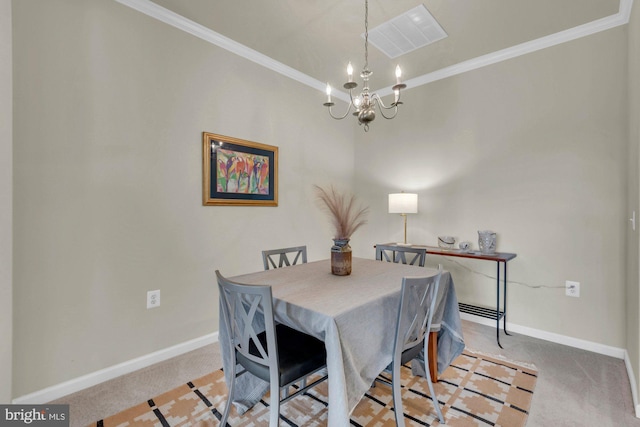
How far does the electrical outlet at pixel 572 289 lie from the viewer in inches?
99.2

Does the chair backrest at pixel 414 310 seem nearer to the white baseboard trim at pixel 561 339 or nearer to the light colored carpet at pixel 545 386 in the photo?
the light colored carpet at pixel 545 386

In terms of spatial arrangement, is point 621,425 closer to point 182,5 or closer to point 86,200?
point 86,200

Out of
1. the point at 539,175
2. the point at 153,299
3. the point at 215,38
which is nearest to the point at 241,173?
the point at 215,38

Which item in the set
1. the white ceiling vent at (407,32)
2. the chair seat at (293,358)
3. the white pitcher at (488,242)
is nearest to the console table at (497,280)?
the white pitcher at (488,242)

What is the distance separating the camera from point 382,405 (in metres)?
1.76

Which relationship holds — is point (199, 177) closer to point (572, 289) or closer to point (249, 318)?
point (249, 318)

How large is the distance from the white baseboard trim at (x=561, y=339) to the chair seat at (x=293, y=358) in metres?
2.10

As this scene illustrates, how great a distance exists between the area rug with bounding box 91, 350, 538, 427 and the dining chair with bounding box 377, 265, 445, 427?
185mm

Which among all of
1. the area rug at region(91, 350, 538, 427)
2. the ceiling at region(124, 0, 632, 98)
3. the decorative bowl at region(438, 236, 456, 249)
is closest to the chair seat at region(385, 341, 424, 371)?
the area rug at region(91, 350, 538, 427)

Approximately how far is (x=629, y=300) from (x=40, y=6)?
4.18 m

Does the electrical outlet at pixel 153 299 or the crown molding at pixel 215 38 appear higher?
the crown molding at pixel 215 38

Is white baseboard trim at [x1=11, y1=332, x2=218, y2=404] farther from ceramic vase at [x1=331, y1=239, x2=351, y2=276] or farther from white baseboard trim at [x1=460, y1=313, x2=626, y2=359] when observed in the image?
white baseboard trim at [x1=460, y1=313, x2=626, y2=359]

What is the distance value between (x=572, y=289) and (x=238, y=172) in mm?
2979

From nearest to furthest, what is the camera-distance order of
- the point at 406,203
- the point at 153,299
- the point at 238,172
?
the point at 153,299 → the point at 238,172 → the point at 406,203
